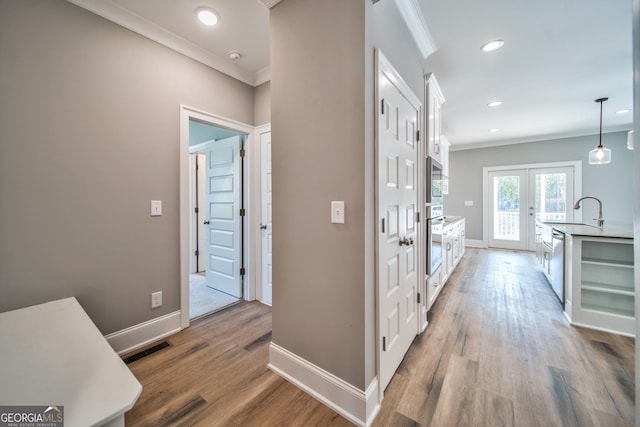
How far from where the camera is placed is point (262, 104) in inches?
109

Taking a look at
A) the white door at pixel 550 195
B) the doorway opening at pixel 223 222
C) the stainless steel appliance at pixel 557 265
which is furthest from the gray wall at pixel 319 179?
the white door at pixel 550 195

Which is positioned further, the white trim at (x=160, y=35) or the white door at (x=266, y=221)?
the white door at (x=266, y=221)

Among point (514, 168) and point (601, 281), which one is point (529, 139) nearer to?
point (514, 168)

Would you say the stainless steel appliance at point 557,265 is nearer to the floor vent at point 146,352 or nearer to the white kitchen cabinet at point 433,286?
the white kitchen cabinet at point 433,286

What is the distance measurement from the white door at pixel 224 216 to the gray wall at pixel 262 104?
0.36m

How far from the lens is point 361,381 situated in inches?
51.6

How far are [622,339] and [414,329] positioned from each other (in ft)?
5.83

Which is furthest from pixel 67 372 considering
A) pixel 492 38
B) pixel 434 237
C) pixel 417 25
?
pixel 492 38

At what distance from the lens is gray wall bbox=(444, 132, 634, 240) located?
495 cm

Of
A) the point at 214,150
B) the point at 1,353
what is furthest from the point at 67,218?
the point at 214,150

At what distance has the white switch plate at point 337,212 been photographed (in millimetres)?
1349

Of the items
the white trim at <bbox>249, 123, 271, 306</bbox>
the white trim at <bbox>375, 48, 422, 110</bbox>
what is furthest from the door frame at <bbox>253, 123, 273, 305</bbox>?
the white trim at <bbox>375, 48, 422, 110</bbox>

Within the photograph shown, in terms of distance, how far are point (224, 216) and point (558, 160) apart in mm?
7143

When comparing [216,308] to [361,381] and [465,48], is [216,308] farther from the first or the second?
[465,48]
